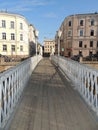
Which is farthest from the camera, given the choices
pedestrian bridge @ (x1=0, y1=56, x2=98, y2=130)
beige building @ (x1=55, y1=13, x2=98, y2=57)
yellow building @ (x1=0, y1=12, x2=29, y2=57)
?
beige building @ (x1=55, y1=13, x2=98, y2=57)

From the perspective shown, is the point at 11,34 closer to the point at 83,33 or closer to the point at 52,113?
the point at 83,33

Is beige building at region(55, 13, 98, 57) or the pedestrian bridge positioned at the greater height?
beige building at region(55, 13, 98, 57)

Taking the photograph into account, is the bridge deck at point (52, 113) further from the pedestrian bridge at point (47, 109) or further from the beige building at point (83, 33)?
the beige building at point (83, 33)

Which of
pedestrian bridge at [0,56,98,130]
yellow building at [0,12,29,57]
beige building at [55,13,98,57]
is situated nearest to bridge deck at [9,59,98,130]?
pedestrian bridge at [0,56,98,130]

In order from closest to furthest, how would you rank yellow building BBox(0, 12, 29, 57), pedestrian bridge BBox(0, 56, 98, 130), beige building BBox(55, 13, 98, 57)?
pedestrian bridge BBox(0, 56, 98, 130) → yellow building BBox(0, 12, 29, 57) → beige building BBox(55, 13, 98, 57)

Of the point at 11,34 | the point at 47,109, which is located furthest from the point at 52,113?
the point at 11,34

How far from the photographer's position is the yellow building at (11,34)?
50.3 m

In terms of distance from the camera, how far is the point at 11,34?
51.6m

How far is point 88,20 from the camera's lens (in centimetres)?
5612

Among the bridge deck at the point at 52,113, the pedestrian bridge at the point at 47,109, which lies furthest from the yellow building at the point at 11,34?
the pedestrian bridge at the point at 47,109

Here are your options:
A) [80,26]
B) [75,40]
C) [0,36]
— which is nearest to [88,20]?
[80,26]

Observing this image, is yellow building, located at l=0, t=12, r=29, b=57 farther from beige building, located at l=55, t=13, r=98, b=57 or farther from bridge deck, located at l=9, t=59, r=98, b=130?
bridge deck, located at l=9, t=59, r=98, b=130

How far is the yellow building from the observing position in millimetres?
50275

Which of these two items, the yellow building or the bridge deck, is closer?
the bridge deck
